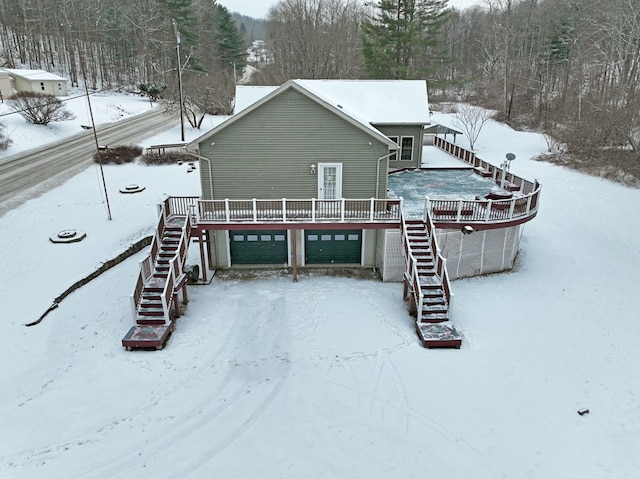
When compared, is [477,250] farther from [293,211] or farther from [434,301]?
[293,211]

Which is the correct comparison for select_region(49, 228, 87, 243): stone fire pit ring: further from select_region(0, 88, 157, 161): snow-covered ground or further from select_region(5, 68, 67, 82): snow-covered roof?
select_region(5, 68, 67, 82): snow-covered roof

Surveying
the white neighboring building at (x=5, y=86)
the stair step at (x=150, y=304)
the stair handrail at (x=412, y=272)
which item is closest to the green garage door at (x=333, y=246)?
the stair handrail at (x=412, y=272)

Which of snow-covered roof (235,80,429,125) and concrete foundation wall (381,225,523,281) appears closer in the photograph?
concrete foundation wall (381,225,523,281)

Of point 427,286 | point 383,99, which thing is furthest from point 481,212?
point 383,99

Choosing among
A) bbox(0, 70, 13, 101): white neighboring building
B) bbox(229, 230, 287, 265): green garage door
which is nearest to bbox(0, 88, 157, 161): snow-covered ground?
bbox(0, 70, 13, 101): white neighboring building

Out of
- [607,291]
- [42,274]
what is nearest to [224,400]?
[42,274]

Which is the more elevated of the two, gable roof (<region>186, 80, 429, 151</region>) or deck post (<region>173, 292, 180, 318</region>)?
gable roof (<region>186, 80, 429, 151</region>)
